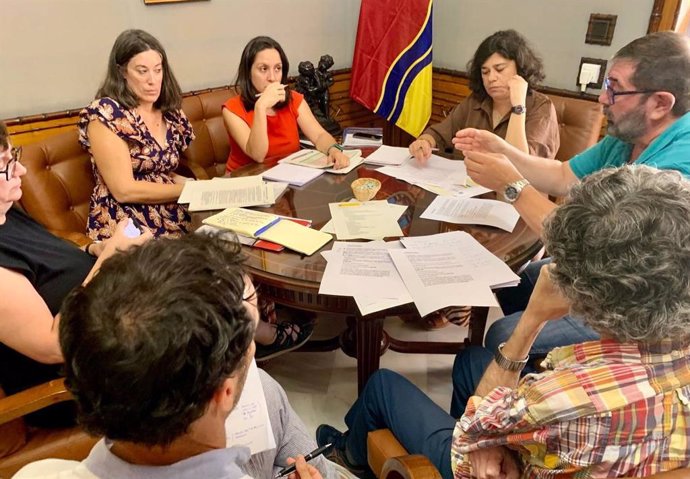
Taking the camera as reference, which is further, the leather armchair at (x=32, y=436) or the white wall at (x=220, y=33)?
the white wall at (x=220, y=33)

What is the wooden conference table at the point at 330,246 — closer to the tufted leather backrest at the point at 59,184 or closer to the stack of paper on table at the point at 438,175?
the stack of paper on table at the point at 438,175

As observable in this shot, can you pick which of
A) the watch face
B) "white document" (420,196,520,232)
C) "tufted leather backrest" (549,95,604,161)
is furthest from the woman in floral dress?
"tufted leather backrest" (549,95,604,161)

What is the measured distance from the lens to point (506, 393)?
849 millimetres

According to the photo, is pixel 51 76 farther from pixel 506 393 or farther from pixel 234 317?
pixel 506 393

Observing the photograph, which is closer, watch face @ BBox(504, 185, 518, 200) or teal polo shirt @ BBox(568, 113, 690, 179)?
teal polo shirt @ BBox(568, 113, 690, 179)

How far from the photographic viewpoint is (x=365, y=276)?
4.33ft

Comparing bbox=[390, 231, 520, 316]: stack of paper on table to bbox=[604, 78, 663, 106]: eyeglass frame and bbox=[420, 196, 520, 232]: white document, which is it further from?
bbox=[604, 78, 663, 106]: eyeglass frame

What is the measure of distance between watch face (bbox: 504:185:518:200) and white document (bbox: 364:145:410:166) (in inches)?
25.4

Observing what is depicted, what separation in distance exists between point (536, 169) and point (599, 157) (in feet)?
0.70

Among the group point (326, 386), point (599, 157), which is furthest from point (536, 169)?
point (326, 386)

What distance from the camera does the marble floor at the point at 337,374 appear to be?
1.88 m

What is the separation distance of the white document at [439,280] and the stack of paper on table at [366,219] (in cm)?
14

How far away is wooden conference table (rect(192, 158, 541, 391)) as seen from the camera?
1.33 meters

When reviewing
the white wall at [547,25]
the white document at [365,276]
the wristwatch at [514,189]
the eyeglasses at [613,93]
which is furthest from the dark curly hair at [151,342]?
the white wall at [547,25]
